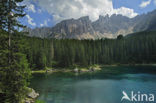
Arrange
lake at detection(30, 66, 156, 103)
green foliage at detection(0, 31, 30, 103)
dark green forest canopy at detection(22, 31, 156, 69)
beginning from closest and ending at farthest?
green foliage at detection(0, 31, 30, 103) < lake at detection(30, 66, 156, 103) < dark green forest canopy at detection(22, 31, 156, 69)

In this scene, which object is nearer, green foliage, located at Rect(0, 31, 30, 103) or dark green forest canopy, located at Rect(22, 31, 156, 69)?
green foliage, located at Rect(0, 31, 30, 103)

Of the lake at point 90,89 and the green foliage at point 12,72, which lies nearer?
the green foliage at point 12,72

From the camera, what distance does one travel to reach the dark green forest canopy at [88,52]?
90188 mm

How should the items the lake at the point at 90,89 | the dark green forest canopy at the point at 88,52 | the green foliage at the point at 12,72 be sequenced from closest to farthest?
the green foliage at the point at 12,72 < the lake at the point at 90,89 < the dark green forest canopy at the point at 88,52

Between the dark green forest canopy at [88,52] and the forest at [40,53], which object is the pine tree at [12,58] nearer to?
the forest at [40,53]

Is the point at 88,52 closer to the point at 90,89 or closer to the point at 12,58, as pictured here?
the point at 90,89

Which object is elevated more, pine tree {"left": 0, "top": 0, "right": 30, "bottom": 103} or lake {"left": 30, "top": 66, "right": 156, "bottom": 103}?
pine tree {"left": 0, "top": 0, "right": 30, "bottom": 103}

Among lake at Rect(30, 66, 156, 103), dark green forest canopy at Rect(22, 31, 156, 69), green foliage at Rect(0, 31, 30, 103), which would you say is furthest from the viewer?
dark green forest canopy at Rect(22, 31, 156, 69)

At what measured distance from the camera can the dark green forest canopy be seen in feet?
296

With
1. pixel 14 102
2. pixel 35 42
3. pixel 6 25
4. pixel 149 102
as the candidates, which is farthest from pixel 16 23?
pixel 35 42

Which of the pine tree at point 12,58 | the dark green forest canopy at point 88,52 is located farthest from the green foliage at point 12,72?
the dark green forest canopy at point 88,52

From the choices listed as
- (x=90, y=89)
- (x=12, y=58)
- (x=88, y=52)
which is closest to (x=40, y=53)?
(x=88, y=52)

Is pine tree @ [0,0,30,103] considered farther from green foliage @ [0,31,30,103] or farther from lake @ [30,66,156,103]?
lake @ [30,66,156,103]

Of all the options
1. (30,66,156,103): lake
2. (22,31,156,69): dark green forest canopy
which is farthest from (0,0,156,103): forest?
(30,66,156,103): lake
